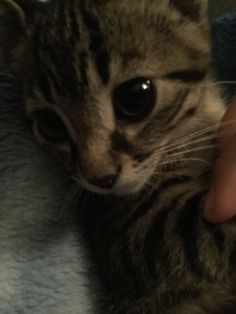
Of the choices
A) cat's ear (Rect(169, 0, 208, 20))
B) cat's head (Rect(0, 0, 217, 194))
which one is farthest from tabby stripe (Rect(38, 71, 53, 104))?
cat's ear (Rect(169, 0, 208, 20))

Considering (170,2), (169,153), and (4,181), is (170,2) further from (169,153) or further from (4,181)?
(4,181)

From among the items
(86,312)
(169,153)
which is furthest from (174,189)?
(86,312)

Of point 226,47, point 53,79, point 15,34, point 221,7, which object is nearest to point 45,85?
Answer: point 53,79

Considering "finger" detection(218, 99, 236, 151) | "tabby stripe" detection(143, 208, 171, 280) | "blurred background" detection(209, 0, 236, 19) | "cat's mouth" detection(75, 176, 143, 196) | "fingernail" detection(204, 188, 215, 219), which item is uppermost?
"blurred background" detection(209, 0, 236, 19)

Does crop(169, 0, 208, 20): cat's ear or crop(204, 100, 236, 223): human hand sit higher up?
crop(169, 0, 208, 20): cat's ear

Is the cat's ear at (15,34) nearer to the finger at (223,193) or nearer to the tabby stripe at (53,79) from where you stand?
the tabby stripe at (53,79)

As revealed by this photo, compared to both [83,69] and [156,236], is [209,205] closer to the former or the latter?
[156,236]

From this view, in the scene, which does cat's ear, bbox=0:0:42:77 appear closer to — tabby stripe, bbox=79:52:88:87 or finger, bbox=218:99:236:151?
tabby stripe, bbox=79:52:88:87

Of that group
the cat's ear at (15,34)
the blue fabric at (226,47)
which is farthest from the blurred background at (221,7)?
the cat's ear at (15,34)
